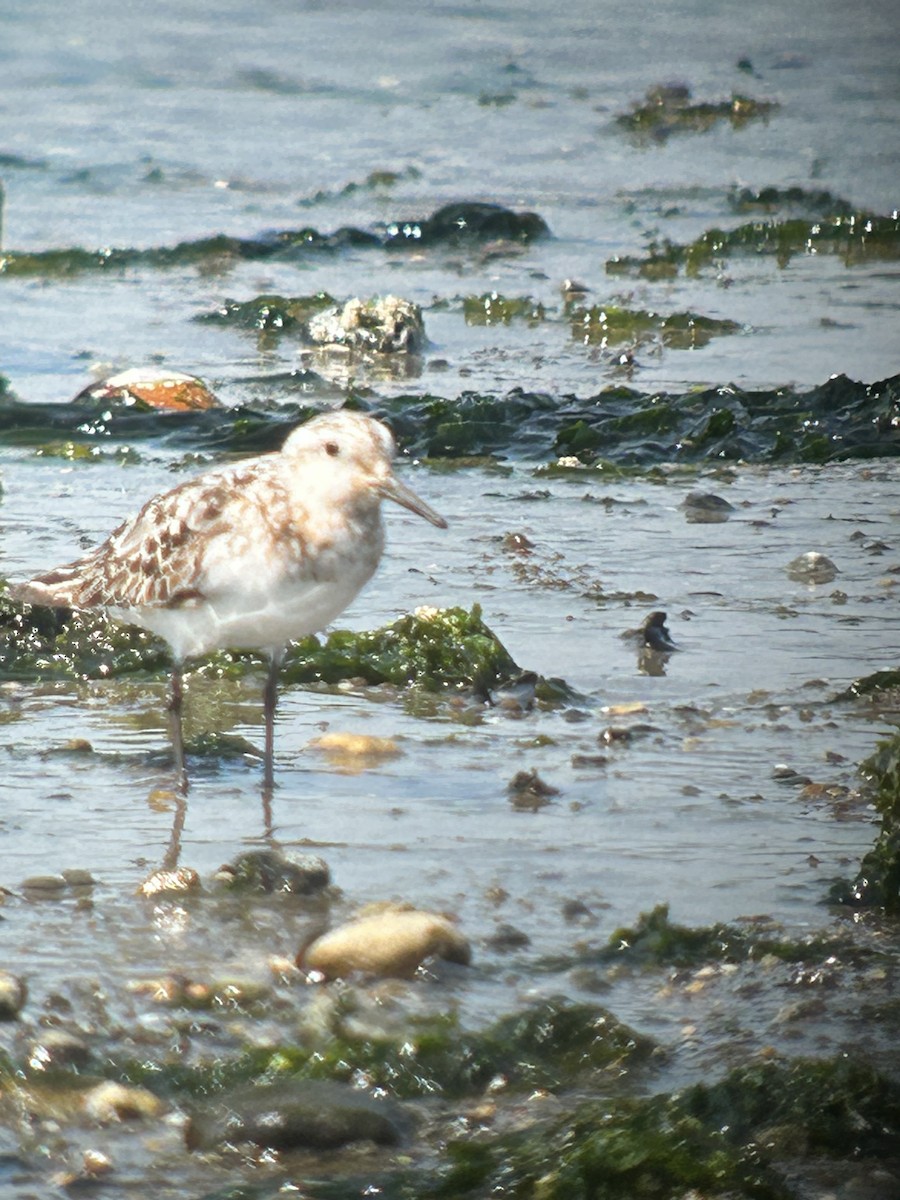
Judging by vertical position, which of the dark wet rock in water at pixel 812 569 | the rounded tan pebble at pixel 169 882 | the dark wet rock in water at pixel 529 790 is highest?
the dark wet rock in water at pixel 812 569

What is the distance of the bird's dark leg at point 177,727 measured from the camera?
5.09 m

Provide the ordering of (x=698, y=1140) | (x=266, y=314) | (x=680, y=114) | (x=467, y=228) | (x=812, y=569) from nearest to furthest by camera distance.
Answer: (x=698, y=1140)
(x=812, y=569)
(x=266, y=314)
(x=467, y=228)
(x=680, y=114)

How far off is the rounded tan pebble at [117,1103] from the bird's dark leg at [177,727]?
1.71m

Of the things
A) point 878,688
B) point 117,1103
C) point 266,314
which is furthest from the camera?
point 266,314

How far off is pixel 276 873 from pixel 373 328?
7.40 metres

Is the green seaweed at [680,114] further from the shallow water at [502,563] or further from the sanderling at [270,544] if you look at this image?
the sanderling at [270,544]

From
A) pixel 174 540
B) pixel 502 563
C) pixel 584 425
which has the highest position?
pixel 584 425

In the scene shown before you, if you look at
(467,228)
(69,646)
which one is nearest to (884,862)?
(69,646)

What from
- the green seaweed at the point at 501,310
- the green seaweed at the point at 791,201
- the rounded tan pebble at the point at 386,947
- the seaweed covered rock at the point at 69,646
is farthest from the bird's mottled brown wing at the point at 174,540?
the green seaweed at the point at 791,201

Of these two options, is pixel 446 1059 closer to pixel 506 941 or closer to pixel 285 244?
pixel 506 941

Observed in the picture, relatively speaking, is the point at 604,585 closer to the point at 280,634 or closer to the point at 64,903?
the point at 280,634

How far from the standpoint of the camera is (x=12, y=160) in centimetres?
1741

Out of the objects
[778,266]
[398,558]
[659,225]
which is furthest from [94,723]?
[659,225]

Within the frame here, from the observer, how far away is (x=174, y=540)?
528 cm
